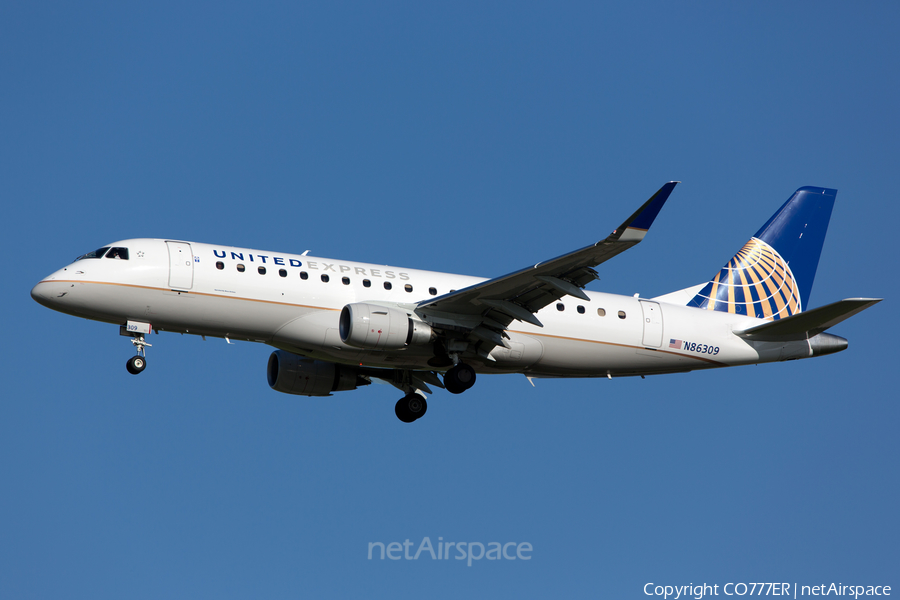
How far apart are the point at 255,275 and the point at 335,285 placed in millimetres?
2297

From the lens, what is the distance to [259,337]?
27188 mm

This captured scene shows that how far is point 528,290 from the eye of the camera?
86.0 ft

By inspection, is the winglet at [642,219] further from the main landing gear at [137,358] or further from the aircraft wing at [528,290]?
the main landing gear at [137,358]

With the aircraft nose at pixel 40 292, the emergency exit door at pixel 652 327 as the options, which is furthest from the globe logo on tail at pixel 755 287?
the aircraft nose at pixel 40 292

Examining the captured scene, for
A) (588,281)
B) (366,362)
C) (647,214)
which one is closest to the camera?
(647,214)

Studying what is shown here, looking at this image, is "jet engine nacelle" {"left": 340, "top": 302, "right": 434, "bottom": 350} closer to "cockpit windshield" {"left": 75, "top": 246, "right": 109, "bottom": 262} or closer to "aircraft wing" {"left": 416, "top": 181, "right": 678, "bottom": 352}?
"aircraft wing" {"left": 416, "top": 181, "right": 678, "bottom": 352}

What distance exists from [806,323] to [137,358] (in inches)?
785

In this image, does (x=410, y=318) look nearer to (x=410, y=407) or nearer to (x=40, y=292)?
(x=410, y=407)

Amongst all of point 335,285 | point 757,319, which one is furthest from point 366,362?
point 757,319

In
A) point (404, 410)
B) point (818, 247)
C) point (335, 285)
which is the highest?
point (818, 247)

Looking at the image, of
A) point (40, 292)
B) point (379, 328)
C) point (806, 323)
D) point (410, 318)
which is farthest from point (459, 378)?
point (40, 292)

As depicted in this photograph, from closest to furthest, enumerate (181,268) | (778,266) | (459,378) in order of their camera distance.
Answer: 1. (181,268)
2. (459,378)
3. (778,266)

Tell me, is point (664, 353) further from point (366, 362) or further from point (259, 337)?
point (259, 337)

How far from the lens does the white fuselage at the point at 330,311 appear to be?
26.3 m
